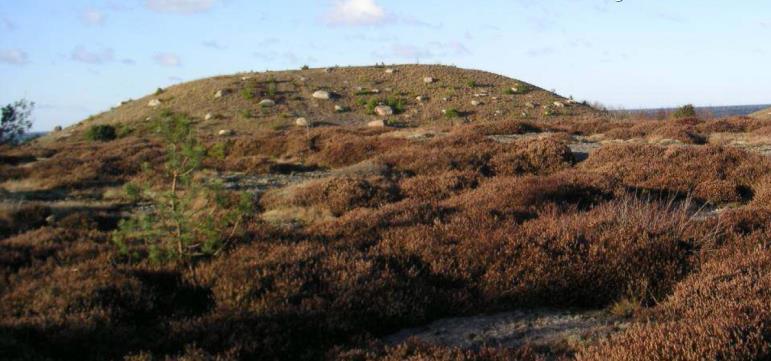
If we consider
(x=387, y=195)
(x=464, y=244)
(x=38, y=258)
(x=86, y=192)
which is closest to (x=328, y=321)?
(x=464, y=244)

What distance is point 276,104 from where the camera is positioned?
140ft

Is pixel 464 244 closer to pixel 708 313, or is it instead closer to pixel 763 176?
pixel 708 313

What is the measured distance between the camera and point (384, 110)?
42.1 metres

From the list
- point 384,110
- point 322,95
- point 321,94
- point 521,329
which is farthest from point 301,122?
point 521,329

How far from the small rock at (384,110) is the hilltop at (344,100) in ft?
1.29

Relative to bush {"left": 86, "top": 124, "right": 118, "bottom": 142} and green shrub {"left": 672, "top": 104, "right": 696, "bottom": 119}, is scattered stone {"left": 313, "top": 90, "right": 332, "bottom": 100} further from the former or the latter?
green shrub {"left": 672, "top": 104, "right": 696, "bottom": 119}

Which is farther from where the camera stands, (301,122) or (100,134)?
(301,122)

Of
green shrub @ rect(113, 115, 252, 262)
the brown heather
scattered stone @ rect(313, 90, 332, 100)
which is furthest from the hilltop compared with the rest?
green shrub @ rect(113, 115, 252, 262)

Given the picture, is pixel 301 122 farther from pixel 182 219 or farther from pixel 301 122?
pixel 182 219

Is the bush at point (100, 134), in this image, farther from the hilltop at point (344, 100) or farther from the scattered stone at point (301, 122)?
the scattered stone at point (301, 122)

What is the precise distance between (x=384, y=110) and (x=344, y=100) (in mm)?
4130

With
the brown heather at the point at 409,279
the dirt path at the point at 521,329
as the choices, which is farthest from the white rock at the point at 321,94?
the dirt path at the point at 521,329

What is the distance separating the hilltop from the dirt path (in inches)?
1241

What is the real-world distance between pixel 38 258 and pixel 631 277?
20.8 feet
